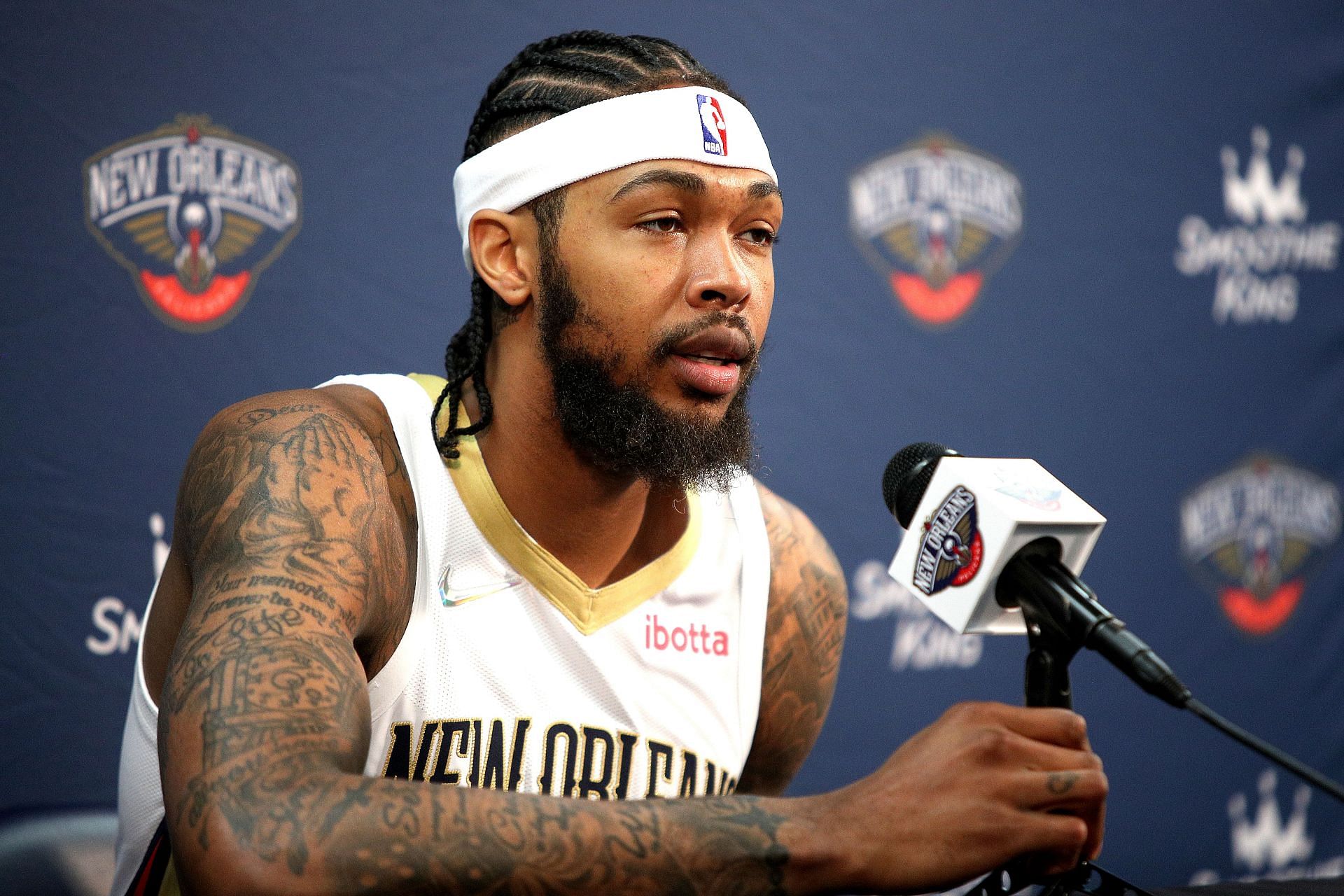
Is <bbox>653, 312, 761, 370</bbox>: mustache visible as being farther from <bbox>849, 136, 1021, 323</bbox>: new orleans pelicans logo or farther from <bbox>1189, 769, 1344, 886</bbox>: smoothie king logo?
<bbox>1189, 769, 1344, 886</bbox>: smoothie king logo

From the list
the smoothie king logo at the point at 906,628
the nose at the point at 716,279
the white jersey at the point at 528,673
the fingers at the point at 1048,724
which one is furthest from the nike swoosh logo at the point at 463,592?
the smoothie king logo at the point at 906,628

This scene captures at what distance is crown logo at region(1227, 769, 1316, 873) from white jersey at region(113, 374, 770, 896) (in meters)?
1.80

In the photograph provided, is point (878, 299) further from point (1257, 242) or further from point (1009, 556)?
point (1009, 556)

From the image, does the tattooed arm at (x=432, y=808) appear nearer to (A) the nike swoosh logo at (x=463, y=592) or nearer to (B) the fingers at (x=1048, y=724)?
(B) the fingers at (x=1048, y=724)

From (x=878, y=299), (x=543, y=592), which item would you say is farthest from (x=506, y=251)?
(x=878, y=299)

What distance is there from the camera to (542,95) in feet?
4.67

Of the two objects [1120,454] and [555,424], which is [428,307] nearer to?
[555,424]

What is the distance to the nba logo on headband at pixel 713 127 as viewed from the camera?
4.37 ft

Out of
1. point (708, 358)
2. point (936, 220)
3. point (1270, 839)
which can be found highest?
point (936, 220)

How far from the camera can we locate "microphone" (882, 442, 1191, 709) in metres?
0.74

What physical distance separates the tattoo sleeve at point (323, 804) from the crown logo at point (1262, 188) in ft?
7.78

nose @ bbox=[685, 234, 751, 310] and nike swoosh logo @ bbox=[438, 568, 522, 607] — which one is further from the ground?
nose @ bbox=[685, 234, 751, 310]

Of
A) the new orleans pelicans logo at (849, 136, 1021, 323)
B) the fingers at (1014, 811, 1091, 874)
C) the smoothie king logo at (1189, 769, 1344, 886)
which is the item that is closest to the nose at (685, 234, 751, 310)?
the fingers at (1014, 811, 1091, 874)

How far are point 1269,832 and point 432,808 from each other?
8.39 ft
